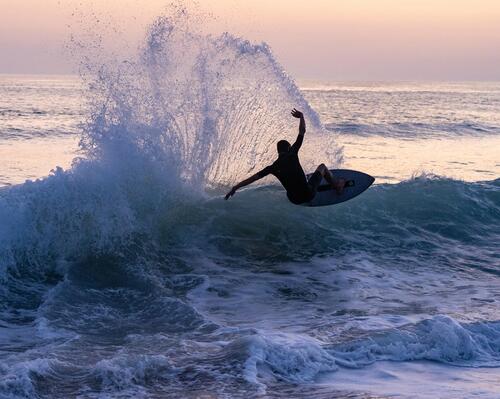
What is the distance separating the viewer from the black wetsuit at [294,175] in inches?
446

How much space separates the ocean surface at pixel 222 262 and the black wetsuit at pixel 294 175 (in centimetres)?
124

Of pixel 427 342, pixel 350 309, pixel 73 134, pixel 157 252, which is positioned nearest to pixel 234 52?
pixel 157 252

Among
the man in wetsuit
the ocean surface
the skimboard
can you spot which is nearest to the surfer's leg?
the man in wetsuit

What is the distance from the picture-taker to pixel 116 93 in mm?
13531

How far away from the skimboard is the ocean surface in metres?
0.81

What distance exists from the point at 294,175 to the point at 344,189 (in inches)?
81.2

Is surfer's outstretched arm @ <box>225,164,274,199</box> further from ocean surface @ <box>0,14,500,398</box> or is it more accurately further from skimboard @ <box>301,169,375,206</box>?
skimboard @ <box>301,169,375,206</box>

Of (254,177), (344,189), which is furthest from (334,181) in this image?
(254,177)

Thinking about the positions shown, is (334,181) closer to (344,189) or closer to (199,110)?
(344,189)

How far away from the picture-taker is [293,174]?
38.0 ft

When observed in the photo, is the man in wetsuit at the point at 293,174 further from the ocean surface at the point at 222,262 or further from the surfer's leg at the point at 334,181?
the ocean surface at the point at 222,262

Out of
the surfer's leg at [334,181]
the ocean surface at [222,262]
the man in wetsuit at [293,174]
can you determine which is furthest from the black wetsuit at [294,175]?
the ocean surface at [222,262]

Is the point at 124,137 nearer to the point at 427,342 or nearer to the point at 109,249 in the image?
the point at 109,249

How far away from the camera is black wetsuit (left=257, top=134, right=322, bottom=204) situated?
11.3 metres
